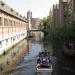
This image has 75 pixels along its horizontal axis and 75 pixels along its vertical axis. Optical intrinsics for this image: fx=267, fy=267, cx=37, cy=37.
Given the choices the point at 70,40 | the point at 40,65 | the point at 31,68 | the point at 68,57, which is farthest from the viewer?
the point at 70,40

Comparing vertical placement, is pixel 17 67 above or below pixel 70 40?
below

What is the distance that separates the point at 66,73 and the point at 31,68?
5.10m

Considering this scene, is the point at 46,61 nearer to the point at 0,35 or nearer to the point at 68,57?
the point at 68,57

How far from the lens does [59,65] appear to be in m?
31.3

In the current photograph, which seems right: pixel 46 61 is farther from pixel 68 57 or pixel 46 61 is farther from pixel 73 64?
pixel 68 57

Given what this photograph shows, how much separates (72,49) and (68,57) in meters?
1.30

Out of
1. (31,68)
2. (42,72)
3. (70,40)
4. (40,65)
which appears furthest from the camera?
(70,40)

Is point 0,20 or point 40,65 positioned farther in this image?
point 0,20

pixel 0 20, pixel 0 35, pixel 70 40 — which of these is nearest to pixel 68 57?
pixel 70 40

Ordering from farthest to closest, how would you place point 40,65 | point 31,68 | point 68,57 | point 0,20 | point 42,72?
point 0,20, point 68,57, point 31,68, point 40,65, point 42,72

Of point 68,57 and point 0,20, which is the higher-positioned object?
point 0,20

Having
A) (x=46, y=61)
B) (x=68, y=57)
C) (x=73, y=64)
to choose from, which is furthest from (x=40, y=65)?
(x=68, y=57)

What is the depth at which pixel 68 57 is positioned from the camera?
119 feet

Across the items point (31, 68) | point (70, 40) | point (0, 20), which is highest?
point (0, 20)
